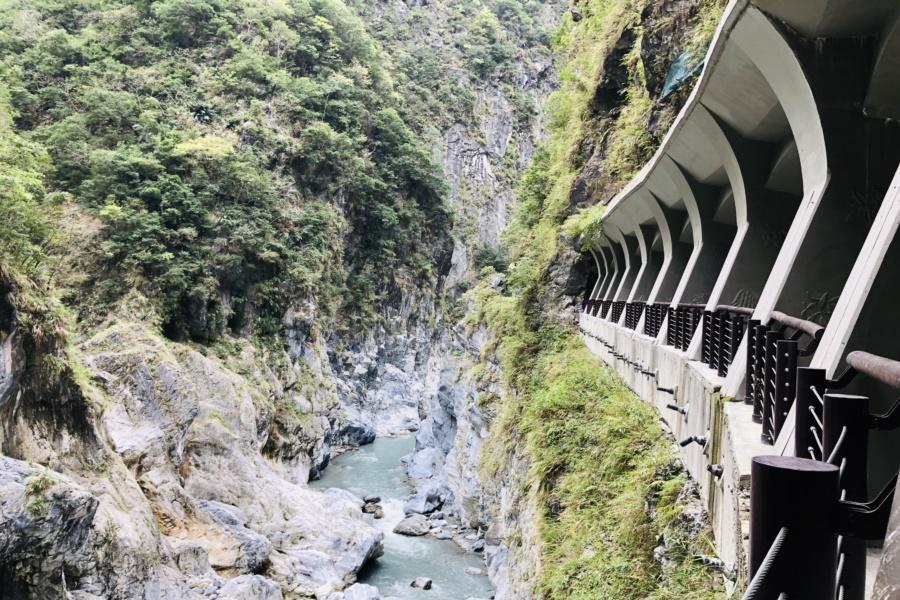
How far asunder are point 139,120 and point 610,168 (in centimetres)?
2630

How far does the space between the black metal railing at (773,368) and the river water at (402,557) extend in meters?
17.9

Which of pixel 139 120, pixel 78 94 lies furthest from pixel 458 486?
→ pixel 78 94

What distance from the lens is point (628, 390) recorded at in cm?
1062

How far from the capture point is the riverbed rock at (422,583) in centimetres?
2058

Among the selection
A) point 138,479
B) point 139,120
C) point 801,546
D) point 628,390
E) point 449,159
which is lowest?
point 138,479

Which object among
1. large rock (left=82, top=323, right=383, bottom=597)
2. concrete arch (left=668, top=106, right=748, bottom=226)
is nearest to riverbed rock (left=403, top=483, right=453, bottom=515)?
large rock (left=82, top=323, right=383, bottom=597)

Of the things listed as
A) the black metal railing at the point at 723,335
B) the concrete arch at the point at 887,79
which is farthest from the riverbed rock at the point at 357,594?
the concrete arch at the point at 887,79

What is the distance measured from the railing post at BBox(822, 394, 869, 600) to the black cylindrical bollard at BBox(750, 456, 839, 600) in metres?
0.36

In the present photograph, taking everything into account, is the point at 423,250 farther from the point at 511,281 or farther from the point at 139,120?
the point at 511,281

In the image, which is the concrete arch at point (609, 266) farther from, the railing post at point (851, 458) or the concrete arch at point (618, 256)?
the railing post at point (851, 458)

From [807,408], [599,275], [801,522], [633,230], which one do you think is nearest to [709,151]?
[807,408]

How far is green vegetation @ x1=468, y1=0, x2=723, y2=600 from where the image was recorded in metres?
6.12

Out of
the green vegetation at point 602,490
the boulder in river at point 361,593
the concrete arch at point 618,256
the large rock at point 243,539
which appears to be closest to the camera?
the green vegetation at point 602,490

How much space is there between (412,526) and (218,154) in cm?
2148
